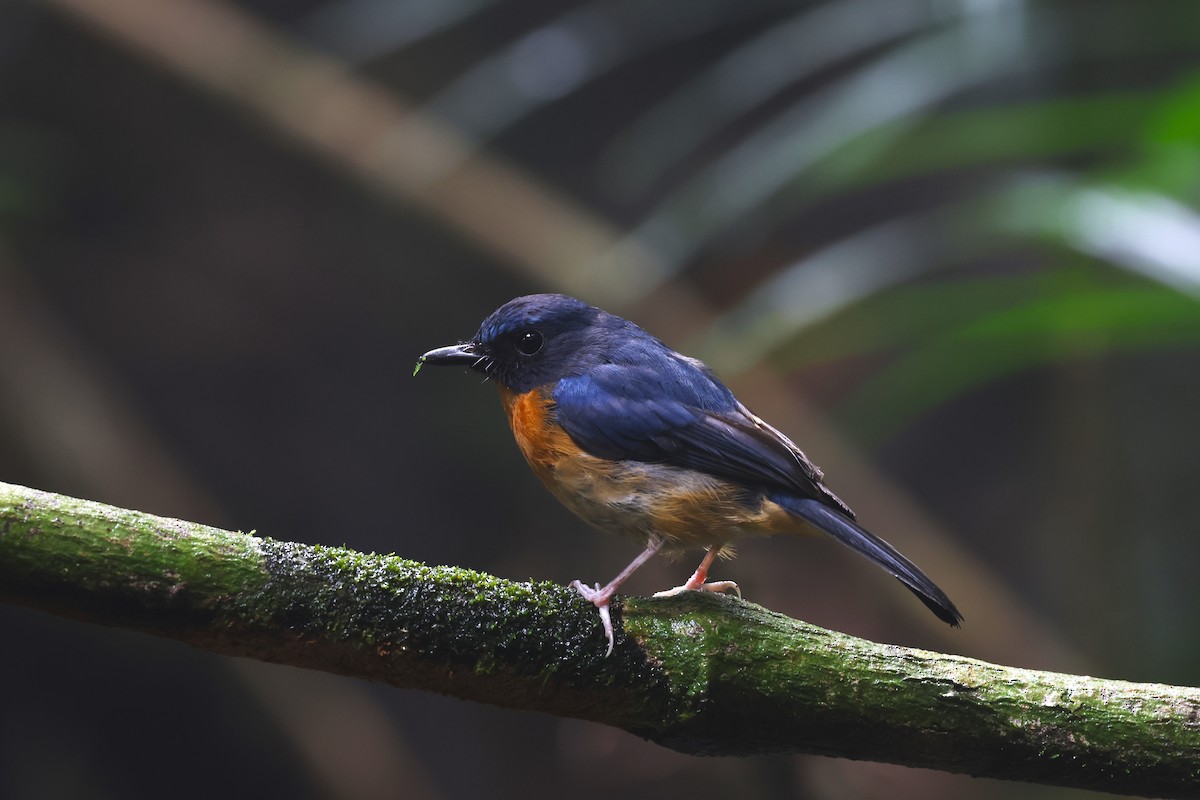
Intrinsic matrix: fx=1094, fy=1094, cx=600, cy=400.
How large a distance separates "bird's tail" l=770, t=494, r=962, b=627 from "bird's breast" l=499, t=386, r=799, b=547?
46 millimetres

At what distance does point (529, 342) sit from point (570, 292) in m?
1.51

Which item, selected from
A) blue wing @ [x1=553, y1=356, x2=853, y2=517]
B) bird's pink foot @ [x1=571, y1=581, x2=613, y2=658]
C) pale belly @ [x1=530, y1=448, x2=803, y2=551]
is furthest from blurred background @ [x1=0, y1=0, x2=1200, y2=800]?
bird's pink foot @ [x1=571, y1=581, x2=613, y2=658]

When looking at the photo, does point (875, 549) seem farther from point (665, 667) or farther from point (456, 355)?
point (456, 355)

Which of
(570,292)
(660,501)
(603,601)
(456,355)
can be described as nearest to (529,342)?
(456,355)

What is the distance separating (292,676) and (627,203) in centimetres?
387

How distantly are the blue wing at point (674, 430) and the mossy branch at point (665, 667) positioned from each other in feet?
1.50

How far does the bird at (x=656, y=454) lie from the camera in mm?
2641

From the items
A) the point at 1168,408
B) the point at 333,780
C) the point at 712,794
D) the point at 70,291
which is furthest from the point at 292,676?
the point at 1168,408

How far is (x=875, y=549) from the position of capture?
245 centimetres

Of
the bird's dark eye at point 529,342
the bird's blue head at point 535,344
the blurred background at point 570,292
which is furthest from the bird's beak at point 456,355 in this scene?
the blurred background at point 570,292

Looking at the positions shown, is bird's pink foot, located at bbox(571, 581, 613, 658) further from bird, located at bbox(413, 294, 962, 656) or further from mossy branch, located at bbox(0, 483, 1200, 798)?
bird, located at bbox(413, 294, 962, 656)

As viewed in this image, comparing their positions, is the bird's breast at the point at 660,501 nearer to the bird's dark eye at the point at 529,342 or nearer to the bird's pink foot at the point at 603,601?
the bird's dark eye at the point at 529,342

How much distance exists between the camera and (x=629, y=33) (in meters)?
3.66

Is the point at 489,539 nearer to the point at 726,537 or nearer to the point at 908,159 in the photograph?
the point at 726,537
